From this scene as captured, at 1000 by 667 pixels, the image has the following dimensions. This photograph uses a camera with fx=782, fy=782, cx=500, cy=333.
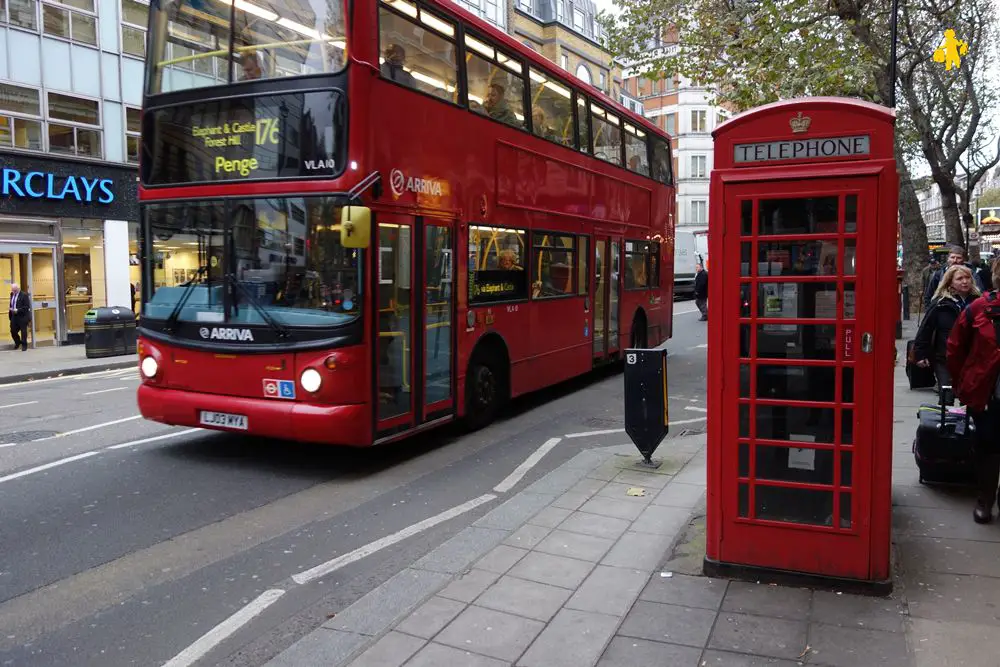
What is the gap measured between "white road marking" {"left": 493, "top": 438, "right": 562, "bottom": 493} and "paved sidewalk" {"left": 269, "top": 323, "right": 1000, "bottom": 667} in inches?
44.8

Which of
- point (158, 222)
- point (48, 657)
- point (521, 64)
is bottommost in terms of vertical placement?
point (48, 657)

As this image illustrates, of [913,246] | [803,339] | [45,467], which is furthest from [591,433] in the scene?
[913,246]

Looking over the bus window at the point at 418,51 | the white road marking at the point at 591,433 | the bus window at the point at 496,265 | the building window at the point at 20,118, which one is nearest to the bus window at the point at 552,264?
the bus window at the point at 496,265

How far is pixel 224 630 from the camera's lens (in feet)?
13.3

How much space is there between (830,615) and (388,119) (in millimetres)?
5325

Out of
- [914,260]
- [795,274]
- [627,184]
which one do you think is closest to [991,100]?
[914,260]

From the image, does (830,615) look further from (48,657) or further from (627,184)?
(627,184)

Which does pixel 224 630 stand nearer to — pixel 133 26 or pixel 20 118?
pixel 20 118

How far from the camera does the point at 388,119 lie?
7.06 meters

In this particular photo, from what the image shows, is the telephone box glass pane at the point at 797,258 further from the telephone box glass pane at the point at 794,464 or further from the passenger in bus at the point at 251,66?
the passenger in bus at the point at 251,66

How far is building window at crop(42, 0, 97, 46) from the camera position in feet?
66.1

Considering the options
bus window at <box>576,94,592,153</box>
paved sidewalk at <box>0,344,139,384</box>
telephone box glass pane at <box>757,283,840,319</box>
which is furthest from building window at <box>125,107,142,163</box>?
telephone box glass pane at <box>757,283,840,319</box>

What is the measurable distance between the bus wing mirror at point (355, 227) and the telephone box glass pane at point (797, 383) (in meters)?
3.47

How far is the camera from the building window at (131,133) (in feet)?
73.5
